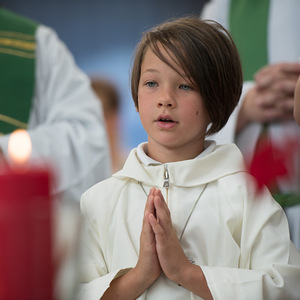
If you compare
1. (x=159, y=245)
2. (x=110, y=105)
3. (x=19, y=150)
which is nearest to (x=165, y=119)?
(x=159, y=245)

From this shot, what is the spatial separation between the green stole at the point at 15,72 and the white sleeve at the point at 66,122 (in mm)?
40

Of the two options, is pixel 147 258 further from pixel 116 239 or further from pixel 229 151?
pixel 229 151

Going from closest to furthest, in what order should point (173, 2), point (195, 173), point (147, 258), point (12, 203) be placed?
point (12, 203), point (147, 258), point (195, 173), point (173, 2)

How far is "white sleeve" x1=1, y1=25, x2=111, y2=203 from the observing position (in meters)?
2.08

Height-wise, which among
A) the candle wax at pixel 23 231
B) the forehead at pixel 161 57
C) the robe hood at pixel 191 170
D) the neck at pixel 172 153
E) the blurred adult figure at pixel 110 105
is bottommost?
the blurred adult figure at pixel 110 105

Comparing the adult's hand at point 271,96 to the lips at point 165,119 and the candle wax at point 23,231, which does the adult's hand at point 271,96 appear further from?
the candle wax at point 23,231

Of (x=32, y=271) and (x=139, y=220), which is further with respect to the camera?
(x=139, y=220)

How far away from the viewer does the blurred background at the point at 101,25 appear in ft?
15.1

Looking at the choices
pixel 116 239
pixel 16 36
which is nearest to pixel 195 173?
pixel 116 239

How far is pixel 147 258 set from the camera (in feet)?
3.37

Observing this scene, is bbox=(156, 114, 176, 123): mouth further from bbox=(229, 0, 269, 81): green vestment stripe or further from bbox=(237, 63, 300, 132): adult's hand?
bbox=(229, 0, 269, 81): green vestment stripe

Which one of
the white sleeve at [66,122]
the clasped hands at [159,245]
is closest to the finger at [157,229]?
the clasped hands at [159,245]

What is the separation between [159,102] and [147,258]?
0.27 m

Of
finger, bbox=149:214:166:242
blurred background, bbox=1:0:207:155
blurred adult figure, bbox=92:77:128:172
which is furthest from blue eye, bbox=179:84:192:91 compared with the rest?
blurred background, bbox=1:0:207:155
